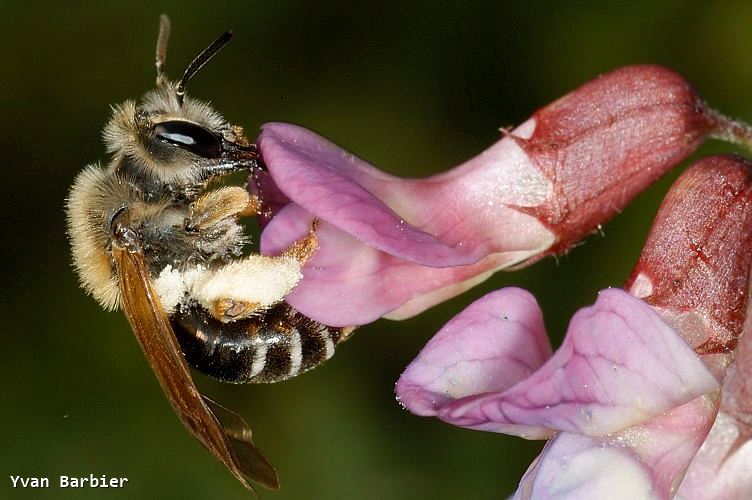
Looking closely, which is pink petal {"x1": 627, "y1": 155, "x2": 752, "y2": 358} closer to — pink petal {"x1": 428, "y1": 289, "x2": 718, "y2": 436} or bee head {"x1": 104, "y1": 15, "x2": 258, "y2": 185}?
pink petal {"x1": 428, "y1": 289, "x2": 718, "y2": 436}

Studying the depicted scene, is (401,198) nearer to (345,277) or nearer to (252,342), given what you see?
(345,277)

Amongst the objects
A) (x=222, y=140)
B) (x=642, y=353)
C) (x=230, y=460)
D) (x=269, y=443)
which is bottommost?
(x=269, y=443)

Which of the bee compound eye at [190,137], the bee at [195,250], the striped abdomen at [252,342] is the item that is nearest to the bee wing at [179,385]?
the bee at [195,250]

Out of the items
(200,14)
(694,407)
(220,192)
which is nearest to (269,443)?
(200,14)

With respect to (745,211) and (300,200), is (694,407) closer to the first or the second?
(745,211)

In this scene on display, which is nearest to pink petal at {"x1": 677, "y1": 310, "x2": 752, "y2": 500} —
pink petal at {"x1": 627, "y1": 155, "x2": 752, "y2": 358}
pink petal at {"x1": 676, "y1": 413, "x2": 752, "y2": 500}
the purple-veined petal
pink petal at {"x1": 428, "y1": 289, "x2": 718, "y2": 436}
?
pink petal at {"x1": 676, "y1": 413, "x2": 752, "y2": 500}

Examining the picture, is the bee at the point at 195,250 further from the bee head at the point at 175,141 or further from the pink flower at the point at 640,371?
the pink flower at the point at 640,371

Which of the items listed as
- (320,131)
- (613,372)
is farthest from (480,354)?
(320,131)
